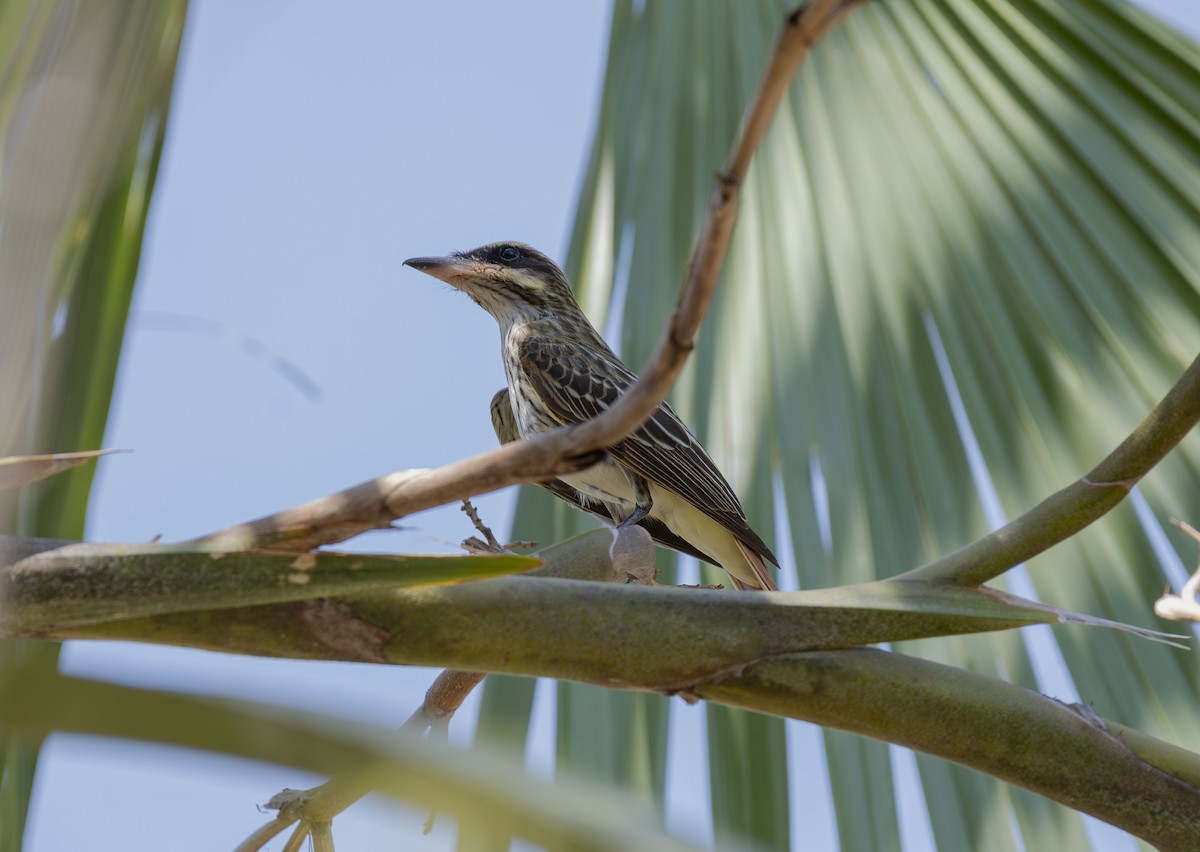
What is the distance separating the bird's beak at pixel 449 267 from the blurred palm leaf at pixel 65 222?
238cm

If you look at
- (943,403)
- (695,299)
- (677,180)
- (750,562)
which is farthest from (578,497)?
(695,299)

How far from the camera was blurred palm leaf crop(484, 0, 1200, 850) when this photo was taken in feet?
6.06

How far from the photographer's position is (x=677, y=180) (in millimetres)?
2529

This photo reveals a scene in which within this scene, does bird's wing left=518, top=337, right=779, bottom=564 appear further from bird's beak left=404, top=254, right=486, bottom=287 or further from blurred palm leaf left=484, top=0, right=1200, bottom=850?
blurred palm leaf left=484, top=0, right=1200, bottom=850

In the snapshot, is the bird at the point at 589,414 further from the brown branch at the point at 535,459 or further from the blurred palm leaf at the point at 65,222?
the brown branch at the point at 535,459

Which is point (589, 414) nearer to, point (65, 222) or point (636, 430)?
point (636, 430)

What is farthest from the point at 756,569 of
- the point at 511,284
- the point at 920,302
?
the point at 511,284

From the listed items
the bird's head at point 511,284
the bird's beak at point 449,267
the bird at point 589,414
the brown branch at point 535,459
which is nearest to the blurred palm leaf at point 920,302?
the bird at point 589,414

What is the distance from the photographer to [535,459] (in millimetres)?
965

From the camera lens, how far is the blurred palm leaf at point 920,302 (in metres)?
1.85

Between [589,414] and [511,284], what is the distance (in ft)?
2.63

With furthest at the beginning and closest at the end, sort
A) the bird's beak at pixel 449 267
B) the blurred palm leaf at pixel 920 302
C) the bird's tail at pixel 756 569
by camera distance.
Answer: the bird's beak at pixel 449 267, the bird's tail at pixel 756 569, the blurred palm leaf at pixel 920 302

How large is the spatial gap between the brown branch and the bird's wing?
2242mm

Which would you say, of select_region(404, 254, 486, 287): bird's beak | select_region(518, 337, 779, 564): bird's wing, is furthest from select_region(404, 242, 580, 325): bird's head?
select_region(518, 337, 779, 564): bird's wing
